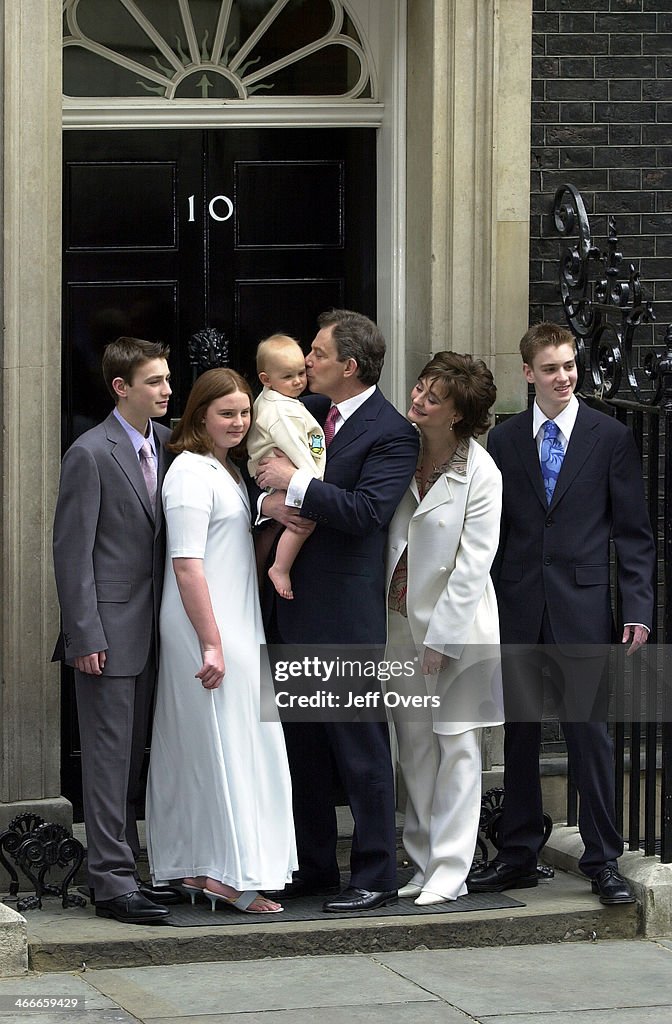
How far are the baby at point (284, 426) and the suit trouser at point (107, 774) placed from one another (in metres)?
0.69

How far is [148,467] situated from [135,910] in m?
1.56

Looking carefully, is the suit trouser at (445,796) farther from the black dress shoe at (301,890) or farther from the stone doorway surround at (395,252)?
the stone doorway surround at (395,252)

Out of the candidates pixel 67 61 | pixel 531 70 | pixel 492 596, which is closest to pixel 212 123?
pixel 67 61

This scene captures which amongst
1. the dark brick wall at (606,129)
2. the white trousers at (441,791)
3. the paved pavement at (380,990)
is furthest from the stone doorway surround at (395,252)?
the white trousers at (441,791)

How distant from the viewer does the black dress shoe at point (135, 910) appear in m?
6.14

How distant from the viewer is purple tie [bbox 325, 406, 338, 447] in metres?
6.41

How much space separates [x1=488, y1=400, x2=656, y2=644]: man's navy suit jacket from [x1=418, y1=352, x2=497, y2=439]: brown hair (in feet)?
1.06

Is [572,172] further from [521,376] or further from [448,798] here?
[448,798]

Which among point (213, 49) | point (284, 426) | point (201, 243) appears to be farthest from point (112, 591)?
point (213, 49)

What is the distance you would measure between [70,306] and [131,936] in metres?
2.77

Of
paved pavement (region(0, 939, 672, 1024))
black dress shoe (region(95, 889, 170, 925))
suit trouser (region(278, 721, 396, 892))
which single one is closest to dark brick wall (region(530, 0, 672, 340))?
suit trouser (region(278, 721, 396, 892))

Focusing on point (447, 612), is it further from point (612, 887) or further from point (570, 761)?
point (612, 887)

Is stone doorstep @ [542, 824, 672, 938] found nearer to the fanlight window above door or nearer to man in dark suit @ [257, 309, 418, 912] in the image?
man in dark suit @ [257, 309, 418, 912]

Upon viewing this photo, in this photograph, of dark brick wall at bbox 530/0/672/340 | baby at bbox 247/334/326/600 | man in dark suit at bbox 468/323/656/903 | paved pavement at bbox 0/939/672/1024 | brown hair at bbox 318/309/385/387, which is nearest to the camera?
paved pavement at bbox 0/939/672/1024
